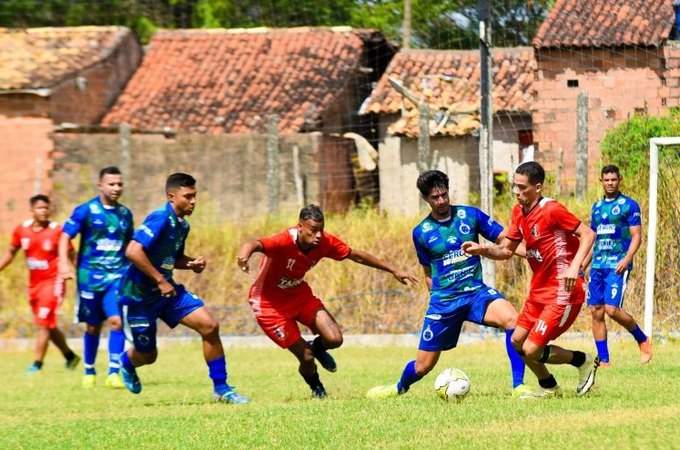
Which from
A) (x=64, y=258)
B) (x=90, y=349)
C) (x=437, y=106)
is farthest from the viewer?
(x=437, y=106)

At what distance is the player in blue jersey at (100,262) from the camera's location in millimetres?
14172

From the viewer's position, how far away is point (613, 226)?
1377 centimetres

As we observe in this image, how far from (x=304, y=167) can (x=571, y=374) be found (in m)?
17.2

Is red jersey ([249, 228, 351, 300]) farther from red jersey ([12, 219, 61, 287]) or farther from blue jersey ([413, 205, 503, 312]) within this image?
red jersey ([12, 219, 61, 287])

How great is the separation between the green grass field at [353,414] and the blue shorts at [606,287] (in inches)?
26.8

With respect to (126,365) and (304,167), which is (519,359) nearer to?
(126,365)

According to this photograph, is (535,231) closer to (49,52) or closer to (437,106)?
(437,106)

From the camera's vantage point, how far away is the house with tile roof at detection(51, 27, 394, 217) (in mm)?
29875

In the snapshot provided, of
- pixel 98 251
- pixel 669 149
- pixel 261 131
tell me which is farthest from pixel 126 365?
pixel 261 131

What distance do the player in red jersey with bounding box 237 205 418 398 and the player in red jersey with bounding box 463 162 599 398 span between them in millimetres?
1395

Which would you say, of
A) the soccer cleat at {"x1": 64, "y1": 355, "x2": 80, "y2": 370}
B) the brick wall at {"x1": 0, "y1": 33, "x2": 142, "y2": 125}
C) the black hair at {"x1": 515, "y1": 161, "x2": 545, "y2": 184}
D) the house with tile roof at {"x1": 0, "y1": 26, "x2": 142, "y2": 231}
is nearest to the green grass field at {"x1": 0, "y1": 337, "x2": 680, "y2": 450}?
the soccer cleat at {"x1": 64, "y1": 355, "x2": 80, "y2": 370}

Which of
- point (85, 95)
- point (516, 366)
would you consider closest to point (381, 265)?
point (516, 366)

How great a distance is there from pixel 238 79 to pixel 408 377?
25.1 metres

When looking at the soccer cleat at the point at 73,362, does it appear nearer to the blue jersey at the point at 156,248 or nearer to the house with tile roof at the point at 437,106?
the blue jersey at the point at 156,248
